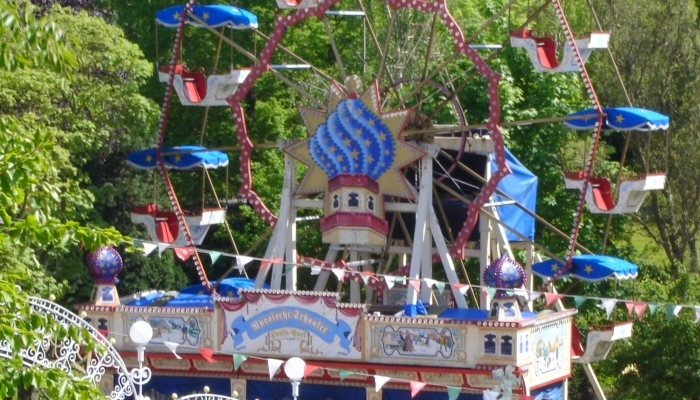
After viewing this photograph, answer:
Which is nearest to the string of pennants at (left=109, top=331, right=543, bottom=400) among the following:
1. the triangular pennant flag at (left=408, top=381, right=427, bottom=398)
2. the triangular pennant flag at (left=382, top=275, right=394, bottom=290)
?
the triangular pennant flag at (left=408, top=381, right=427, bottom=398)

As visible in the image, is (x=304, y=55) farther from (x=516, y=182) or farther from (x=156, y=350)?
(x=156, y=350)

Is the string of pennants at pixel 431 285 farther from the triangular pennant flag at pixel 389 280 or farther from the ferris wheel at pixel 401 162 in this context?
the ferris wheel at pixel 401 162

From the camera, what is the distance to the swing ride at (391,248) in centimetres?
2091

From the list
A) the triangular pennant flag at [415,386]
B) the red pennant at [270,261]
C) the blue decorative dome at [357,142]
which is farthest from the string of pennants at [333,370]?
the blue decorative dome at [357,142]

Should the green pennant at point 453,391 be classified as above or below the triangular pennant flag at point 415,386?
below

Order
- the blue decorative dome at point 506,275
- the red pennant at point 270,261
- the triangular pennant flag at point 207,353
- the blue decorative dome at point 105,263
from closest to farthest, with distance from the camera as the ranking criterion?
the blue decorative dome at point 506,275
the triangular pennant flag at point 207,353
the red pennant at point 270,261
the blue decorative dome at point 105,263

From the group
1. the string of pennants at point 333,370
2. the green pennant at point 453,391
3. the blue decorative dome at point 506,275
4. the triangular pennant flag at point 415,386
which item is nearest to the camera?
the string of pennants at point 333,370

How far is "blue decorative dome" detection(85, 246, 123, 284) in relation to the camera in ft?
73.2

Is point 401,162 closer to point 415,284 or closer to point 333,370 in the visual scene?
point 415,284

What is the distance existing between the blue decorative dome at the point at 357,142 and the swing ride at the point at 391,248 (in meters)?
0.02

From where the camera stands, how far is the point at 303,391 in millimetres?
21953

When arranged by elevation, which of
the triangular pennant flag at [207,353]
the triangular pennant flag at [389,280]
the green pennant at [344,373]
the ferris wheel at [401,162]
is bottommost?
the green pennant at [344,373]

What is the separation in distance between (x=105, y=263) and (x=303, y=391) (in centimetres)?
336

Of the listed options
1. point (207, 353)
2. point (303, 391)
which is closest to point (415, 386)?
point (303, 391)
